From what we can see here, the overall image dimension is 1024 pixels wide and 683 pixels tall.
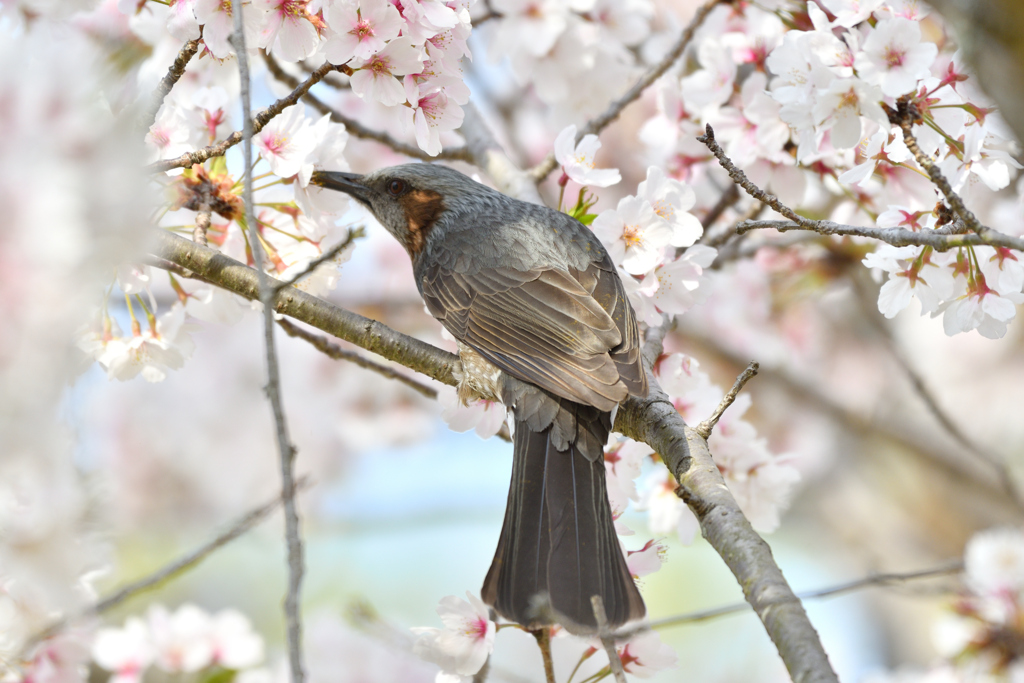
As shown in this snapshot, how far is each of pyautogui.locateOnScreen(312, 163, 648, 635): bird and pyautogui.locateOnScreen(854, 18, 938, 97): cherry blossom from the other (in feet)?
2.69

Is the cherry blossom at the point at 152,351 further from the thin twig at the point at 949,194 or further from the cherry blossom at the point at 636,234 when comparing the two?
the thin twig at the point at 949,194

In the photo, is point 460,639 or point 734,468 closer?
point 460,639

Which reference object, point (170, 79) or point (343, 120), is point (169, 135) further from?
point (343, 120)

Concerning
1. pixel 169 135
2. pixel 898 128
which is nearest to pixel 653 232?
pixel 898 128

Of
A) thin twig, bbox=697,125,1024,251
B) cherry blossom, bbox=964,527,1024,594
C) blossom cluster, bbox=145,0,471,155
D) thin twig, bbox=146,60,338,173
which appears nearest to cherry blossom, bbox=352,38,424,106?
blossom cluster, bbox=145,0,471,155

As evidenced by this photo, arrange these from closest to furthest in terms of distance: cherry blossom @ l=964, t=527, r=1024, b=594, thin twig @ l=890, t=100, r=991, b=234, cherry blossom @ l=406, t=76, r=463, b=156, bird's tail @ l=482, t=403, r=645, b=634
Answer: thin twig @ l=890, t=100, r=991, b=234
bird's tail @ l=482, t=403, r=645, b=634
cherry blossom @ l=406, t=76, r=463, b=156
cherry blossom @ l=964, t=527, r=1024, b=594

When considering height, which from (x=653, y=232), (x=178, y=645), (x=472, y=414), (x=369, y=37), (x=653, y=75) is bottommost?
(x=178, y=645)

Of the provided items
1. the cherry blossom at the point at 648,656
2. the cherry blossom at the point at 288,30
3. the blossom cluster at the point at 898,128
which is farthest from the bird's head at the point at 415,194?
the cherry blossom at the point at 648,656

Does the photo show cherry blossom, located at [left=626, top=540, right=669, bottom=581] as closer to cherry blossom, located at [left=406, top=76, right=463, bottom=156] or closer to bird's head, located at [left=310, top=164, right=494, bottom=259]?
cherry blossom, located at [left=406, top=76, right=463, bottom=156]

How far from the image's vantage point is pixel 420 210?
2928 millimetres

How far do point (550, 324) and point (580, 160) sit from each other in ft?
1.48

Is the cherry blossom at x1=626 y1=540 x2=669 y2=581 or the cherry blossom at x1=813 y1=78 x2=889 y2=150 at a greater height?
the cherry blossom at x1=813 y1=78 x2=889 y2=150

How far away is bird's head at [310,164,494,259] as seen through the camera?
2893mm

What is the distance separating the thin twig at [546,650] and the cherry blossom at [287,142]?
1.23m
